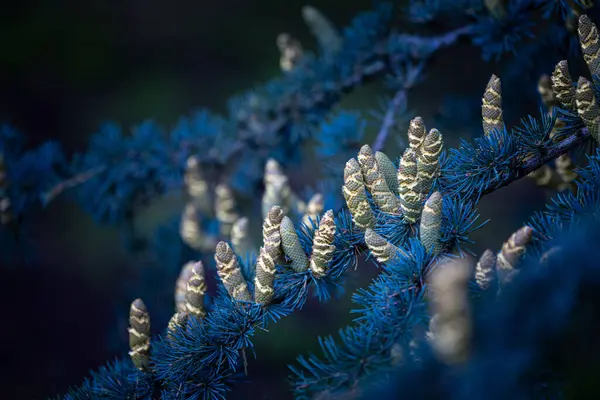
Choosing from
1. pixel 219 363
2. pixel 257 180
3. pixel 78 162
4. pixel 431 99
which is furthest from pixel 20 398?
pixel 431 99

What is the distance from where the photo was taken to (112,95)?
1537mm

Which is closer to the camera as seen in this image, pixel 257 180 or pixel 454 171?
pixel 454 171

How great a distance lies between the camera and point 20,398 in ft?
3.27

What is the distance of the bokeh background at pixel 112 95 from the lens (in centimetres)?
123

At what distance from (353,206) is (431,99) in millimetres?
1159

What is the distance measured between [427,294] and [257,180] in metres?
0.47

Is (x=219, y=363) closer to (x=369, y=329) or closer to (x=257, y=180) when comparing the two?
(x=369, y=329)

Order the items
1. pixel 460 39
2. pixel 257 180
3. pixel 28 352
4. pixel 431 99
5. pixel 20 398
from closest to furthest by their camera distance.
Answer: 1. pixel 460 39
2. pixel 257 180
3. pixel 20 398
4. pixel 28 352
5. pixel 431 99

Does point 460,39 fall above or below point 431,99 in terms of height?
below

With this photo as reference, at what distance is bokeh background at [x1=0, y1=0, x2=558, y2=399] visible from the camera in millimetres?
1233

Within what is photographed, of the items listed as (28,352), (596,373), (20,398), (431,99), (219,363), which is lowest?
(596,373)

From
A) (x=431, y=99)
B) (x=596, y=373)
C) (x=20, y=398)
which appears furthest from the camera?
(x=431, y=99)

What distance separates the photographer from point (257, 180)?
0.75 metres

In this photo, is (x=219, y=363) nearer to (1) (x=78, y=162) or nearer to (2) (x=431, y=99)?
(1) (x=78, y=162)
